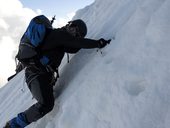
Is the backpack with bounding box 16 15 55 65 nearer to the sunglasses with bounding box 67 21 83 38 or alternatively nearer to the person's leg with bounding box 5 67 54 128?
the person's leg with bounding box 5 67 54 128

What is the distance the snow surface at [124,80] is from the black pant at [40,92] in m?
0.23

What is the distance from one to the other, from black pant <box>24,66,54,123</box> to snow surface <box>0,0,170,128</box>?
229 mm

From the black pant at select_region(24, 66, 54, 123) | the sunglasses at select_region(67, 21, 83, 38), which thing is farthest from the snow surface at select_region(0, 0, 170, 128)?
the sunglasses at select_region(67, 21, 83, 38)

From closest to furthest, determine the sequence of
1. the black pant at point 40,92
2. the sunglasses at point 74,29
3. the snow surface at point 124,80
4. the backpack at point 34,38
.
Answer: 1. the snow surface at point 124,80
2. the black pant at point 40,92
3. the backpack at point 34,38
4. the sunglasses at point 74,29

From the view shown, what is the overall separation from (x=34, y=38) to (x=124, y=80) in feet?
7.98

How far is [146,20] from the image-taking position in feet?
23.5

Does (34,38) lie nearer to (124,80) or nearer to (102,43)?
(102,43)

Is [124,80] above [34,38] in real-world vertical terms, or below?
below

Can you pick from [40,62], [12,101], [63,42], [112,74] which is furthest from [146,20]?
[12,101]

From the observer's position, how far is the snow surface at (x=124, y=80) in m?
5.79

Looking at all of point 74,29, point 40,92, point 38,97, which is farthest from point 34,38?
point 38,97

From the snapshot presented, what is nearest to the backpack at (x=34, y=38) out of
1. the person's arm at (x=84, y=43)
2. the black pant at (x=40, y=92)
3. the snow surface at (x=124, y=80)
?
the black pant at (x=40, y=92)

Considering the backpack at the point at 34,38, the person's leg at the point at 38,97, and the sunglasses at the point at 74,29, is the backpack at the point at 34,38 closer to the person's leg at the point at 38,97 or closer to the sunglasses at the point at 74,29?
the person's leg at the point at 38,97

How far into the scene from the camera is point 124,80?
6453 mm
